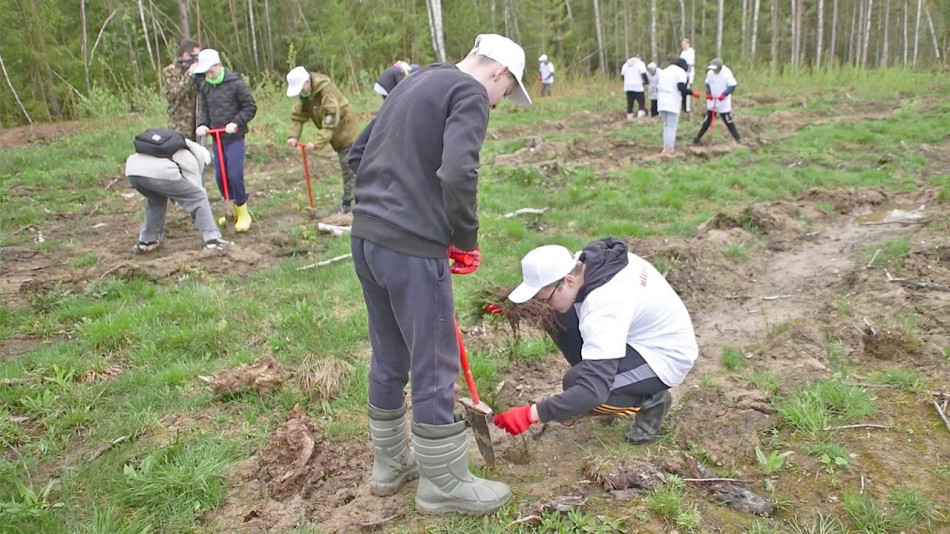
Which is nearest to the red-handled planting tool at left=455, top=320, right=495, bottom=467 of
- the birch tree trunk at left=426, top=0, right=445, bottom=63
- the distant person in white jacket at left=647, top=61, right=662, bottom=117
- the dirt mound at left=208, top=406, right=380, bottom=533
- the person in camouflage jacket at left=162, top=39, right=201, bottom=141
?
the dirt mound at left=208, top=406, right=380, bottom=533

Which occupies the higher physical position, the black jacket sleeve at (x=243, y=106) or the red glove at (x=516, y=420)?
the black jacket sleeve at (x=243, y=106)

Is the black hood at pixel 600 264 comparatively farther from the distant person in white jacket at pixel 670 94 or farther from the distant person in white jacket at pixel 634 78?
the distant person in white jacket at pixel 634 78

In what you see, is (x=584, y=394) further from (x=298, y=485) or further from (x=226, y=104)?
(x=226, y=104)

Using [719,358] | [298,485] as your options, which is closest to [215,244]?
[298,485]

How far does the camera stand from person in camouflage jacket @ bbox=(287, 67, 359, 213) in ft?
24.2

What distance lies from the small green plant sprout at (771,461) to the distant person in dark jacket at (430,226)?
1.24 m

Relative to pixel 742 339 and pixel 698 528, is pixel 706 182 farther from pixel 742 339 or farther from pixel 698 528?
pixel 698 528

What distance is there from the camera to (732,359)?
13.9 ft

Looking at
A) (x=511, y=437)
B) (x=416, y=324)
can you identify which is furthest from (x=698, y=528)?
(x=416, y=324)

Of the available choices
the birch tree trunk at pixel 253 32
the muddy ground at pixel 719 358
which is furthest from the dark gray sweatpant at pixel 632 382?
the birch tree trunk at pixel 253 32

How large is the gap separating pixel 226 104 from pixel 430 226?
5.49 metres

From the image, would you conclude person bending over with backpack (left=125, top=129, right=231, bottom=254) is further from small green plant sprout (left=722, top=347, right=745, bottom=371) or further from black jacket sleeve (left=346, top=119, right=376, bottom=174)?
small green plant sprout (left=722, top=347, right=745, bottom=371)

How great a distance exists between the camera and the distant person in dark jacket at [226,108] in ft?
22.9

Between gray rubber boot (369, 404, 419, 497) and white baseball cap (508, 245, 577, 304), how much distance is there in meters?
0.79
